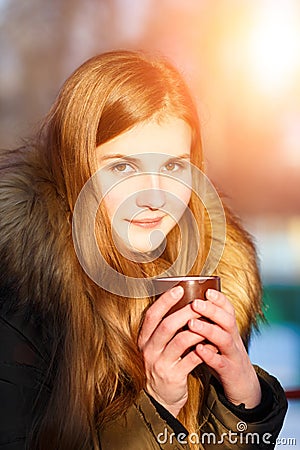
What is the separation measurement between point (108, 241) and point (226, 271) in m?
0.25

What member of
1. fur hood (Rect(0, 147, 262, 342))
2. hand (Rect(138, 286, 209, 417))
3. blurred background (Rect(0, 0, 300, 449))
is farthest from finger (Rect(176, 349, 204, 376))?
blurred background (Rect(0, 0, 300, 449))

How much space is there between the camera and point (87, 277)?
1.11m

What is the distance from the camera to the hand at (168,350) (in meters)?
1.01

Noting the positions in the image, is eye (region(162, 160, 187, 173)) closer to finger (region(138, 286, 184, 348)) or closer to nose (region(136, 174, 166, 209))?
nose (region(136, 174, 166, 209))

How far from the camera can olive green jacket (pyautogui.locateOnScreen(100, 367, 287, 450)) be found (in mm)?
1041

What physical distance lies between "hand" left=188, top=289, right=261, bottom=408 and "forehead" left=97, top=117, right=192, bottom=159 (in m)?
0.27

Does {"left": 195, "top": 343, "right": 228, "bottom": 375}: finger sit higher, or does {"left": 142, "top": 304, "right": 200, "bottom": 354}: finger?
{"left": 142, "top": 304, "right": 200, "bottom": 354}: finger

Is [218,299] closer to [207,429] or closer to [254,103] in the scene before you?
[207,429]

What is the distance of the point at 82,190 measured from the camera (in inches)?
44.4

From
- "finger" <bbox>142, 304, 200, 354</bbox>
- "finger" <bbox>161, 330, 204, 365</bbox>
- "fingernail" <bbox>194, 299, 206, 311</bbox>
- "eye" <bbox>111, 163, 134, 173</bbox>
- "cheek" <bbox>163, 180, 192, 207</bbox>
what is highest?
"eye" <bbox>111, 163, 134, 173</bbox>

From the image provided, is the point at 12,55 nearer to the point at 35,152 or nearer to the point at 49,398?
the point at 35,152

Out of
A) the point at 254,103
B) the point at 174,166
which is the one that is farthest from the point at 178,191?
the point at 254,103

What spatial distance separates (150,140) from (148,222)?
13 cm

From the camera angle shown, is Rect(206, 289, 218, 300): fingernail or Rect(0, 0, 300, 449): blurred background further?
Rect(0, 0, 300, 449): blurred background
